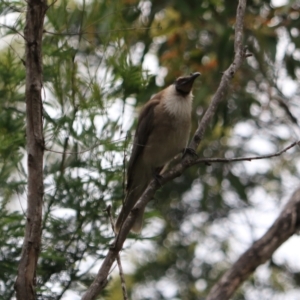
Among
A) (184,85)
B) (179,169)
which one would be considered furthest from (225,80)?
(184,85)

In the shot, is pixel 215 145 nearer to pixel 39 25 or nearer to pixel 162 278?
pixel 162 278

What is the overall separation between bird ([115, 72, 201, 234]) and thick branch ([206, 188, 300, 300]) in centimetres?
87

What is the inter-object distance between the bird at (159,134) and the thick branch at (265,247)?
34.4 inches

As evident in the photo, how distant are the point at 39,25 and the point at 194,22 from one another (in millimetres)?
3765

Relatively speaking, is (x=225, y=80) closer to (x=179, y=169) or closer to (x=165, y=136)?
(x=179, y=169)

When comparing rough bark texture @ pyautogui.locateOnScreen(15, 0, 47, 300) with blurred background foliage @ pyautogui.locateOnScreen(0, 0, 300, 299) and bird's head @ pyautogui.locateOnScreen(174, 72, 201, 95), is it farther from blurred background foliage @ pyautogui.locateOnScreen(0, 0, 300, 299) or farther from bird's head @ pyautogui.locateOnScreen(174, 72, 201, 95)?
bird's head @ pyautogui.locateOnScreen(174, 72, 201, 95)

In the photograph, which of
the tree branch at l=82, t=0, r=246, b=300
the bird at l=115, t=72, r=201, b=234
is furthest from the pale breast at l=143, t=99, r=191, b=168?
the tree branch at l=82, t=0, r=246, b=300

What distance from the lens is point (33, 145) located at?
3195 mm

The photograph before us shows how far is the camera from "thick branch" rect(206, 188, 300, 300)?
5.55 meters

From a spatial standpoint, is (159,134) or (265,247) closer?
(159,134)

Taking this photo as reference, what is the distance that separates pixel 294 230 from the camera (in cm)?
573

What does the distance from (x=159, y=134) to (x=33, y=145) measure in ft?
7.71

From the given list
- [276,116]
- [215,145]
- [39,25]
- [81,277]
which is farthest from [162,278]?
[39,25]

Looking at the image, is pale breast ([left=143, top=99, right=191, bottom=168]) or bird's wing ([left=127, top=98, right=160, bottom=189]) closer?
pale breast ([left=143, top=99, right=191, bottom=168])
